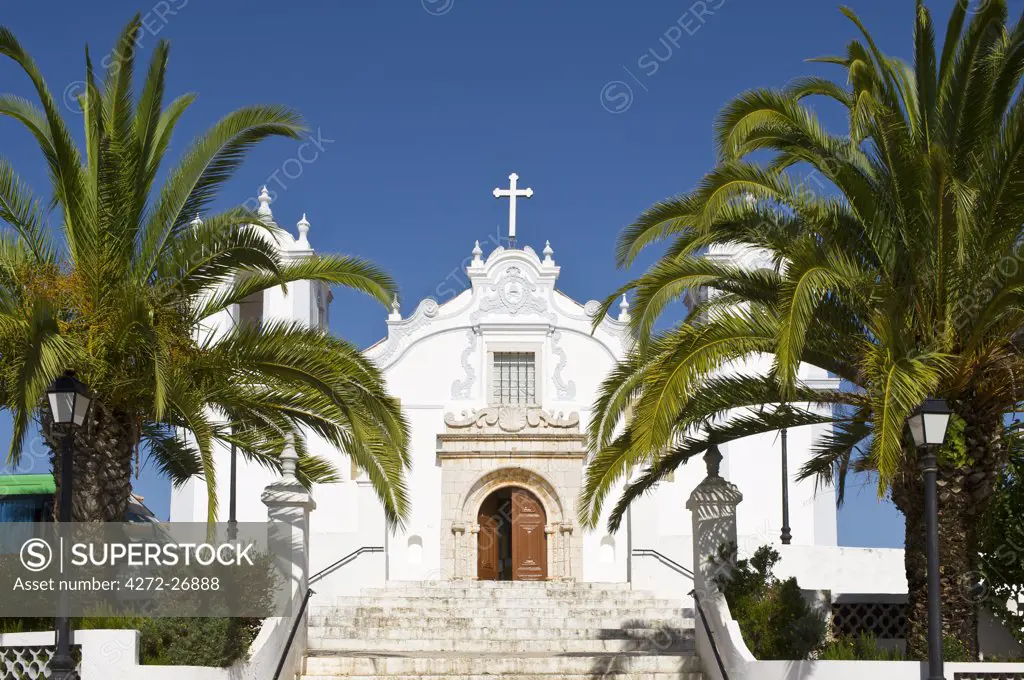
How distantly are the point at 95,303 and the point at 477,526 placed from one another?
13.4 meters

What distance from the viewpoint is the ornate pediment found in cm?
2472

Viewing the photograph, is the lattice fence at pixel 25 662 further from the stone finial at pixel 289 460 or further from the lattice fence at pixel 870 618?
the lattice fence at pixel 870 618

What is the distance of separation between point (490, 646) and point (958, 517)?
5.84m

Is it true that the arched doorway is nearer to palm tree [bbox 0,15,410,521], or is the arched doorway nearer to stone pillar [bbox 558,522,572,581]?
stone pillar [bbox 558,522,572,581]

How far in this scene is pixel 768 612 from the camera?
1348 centimetres

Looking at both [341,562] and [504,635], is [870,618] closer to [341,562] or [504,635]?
[504,635]

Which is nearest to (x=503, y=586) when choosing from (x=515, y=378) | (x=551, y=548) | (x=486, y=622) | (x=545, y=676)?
(x=486, y=622)

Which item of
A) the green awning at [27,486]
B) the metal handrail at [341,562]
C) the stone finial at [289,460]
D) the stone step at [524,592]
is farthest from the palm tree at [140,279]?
the metal handrail at [341,562]

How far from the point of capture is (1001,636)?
14641 millimetres

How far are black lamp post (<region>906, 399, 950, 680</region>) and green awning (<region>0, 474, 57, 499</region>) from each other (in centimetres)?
1428

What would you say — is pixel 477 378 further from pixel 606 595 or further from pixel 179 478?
pixel 179 478

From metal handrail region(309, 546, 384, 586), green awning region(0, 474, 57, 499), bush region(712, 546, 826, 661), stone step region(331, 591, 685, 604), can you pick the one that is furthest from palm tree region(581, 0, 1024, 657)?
green awning region(0, 474, 57, 499)

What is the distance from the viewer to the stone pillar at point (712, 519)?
1436cm

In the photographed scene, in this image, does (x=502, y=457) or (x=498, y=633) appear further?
(x=502, y=457)
